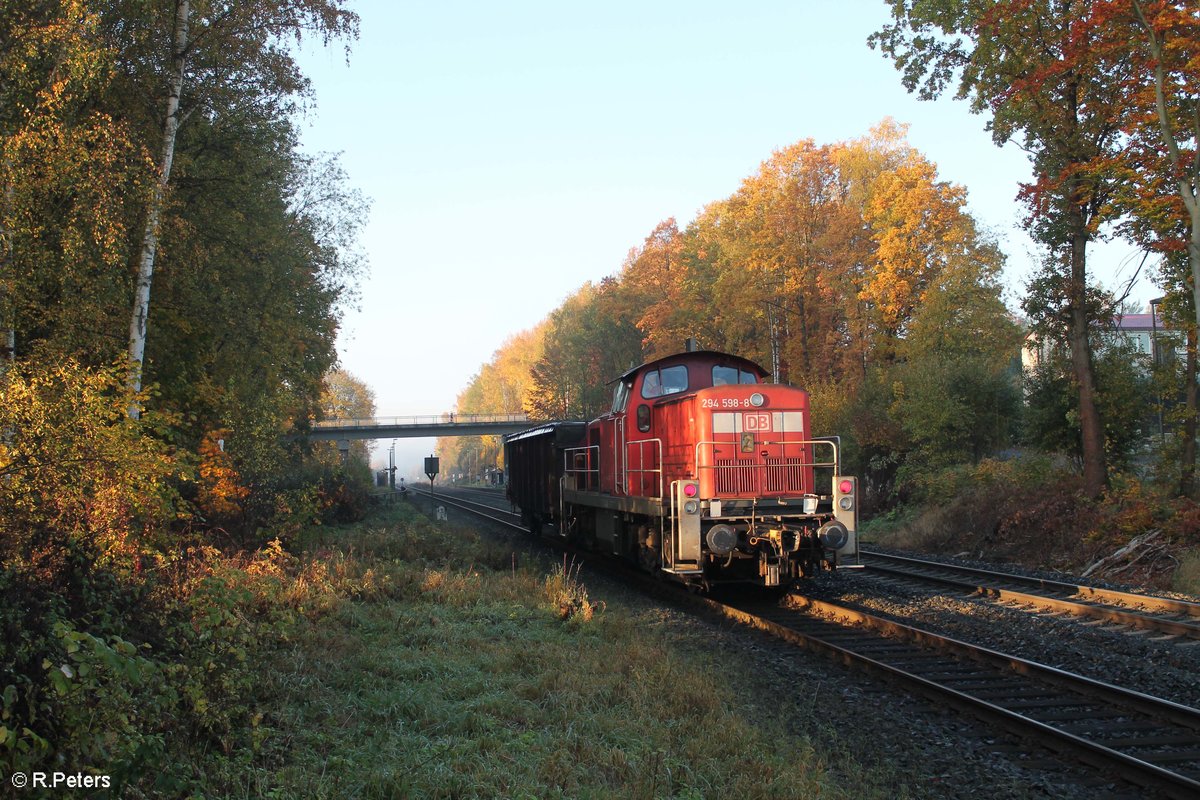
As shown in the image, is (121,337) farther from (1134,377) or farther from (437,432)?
(437,432)

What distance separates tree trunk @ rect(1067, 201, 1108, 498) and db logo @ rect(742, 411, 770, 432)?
9.90 m

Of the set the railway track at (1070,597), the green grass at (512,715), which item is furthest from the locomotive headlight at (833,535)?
the railway track at (1070,597)

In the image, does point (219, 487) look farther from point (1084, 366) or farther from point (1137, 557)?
point (1084, 366)

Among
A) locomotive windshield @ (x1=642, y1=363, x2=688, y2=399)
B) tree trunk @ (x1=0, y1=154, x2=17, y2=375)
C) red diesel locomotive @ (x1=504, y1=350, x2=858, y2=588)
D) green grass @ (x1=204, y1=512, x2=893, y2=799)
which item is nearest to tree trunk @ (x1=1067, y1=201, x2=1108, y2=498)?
red diesel locomotive @ (x1=504, y1=350, x2=858, y2=588)

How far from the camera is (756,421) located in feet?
39.8

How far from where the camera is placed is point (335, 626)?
945 centimetres

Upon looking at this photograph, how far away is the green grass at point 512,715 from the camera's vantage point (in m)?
5.31

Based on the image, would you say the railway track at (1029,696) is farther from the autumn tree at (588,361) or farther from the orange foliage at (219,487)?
the autumn tree at (588,361)

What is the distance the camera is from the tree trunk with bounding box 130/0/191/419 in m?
13.5

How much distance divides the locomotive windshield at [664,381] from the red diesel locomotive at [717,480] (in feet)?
0.05

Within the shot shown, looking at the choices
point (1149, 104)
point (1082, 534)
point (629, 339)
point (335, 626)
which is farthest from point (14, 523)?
point (629, 339)

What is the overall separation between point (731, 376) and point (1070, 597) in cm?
564

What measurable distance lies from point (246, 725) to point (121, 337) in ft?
35.6

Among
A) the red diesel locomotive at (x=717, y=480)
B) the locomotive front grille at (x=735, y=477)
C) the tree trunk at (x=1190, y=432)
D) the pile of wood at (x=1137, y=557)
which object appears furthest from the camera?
the tree trunk at (x=1190, y=432)
